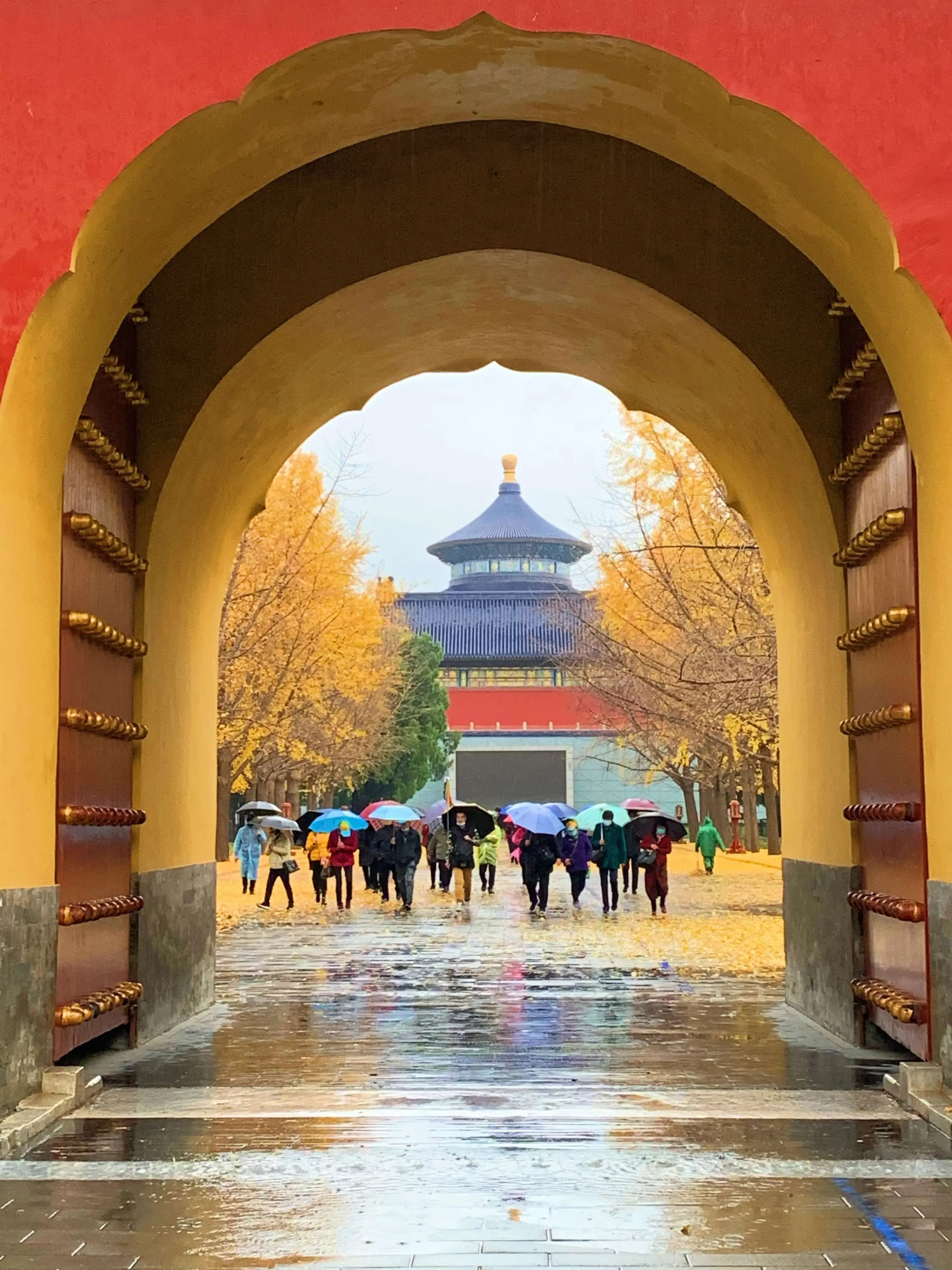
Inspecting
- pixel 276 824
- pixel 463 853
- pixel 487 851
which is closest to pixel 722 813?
pixel 487 851

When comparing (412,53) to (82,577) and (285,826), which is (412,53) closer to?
(82,577)

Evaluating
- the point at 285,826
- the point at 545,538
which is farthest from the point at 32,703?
the point at 545,538

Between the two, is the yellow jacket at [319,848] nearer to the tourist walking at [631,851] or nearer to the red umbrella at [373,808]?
the red umbrella at [373,808]

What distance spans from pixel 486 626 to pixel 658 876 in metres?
48.9

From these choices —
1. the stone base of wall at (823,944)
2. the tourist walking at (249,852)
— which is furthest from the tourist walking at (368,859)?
the stone base of wall at (823,944)

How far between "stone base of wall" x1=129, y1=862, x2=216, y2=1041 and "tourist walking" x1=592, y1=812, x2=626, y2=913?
10.9 meters

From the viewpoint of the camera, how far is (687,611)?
25.3 metres

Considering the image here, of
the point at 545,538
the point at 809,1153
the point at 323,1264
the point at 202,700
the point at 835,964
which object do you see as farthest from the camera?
the point at 545,538

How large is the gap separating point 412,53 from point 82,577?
10.8 ft

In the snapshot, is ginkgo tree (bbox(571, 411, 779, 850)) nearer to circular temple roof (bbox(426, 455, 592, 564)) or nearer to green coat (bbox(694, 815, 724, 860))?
green coat (bbox(694, 815, 724, 860))

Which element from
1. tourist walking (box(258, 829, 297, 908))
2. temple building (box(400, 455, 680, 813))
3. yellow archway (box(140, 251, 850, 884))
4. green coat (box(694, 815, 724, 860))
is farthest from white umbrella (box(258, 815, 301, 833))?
temple building (box(400, 455, 680, 813))

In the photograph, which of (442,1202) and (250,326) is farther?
(250,326)

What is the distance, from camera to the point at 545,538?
3142 inches

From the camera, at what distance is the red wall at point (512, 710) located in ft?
204
